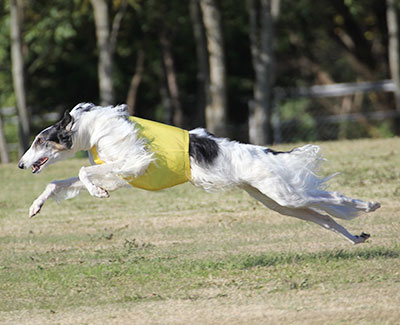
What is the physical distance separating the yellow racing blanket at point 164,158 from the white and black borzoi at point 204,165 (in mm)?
66

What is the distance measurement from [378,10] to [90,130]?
25664mm

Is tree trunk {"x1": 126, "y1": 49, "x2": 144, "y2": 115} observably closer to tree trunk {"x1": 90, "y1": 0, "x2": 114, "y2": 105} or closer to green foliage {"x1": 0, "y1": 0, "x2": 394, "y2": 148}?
green foliage {"x1": 0, "y1": 0, "x2": 394, "y2": 148}

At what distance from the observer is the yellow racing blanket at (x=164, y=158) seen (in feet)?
25.3

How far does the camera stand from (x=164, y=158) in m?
7.74

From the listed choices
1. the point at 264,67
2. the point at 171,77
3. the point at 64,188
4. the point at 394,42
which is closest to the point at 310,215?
the point at 64,188

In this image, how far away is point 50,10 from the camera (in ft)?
91.7

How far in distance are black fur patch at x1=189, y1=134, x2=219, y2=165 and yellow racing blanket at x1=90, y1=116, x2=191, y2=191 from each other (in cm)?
7

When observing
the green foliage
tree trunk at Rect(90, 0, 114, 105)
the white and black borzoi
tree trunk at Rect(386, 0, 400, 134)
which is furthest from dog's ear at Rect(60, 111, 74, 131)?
the green foliage

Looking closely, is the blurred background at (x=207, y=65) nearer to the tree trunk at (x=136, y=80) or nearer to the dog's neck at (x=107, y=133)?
the tree trunk at (x=136, y=80)

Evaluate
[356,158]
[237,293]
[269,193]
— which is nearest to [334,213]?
[269,193]

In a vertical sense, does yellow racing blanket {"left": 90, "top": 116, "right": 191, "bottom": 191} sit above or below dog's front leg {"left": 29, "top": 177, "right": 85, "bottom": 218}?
above

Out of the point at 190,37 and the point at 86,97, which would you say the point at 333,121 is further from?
the point at 86,97

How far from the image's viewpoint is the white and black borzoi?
301 inches

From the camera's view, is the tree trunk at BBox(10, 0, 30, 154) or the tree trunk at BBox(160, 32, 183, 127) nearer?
the tree trunk at BBox(10, 0, 30, 154)
